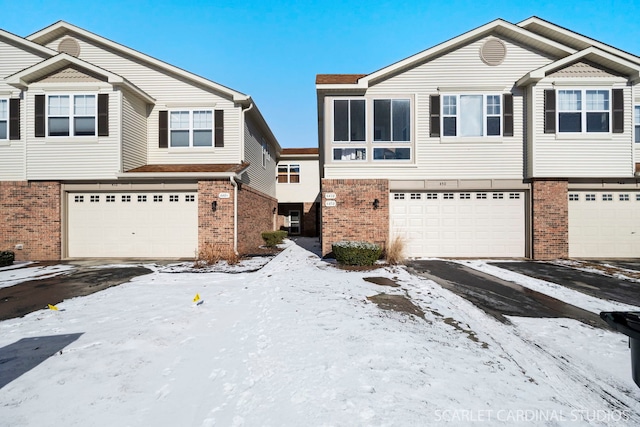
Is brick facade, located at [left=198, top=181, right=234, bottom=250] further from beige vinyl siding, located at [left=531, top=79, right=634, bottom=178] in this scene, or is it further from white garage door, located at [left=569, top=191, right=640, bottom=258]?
white garage door, located at [left=569, top=191, right=640, bottom=258]

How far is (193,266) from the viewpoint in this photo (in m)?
9.58

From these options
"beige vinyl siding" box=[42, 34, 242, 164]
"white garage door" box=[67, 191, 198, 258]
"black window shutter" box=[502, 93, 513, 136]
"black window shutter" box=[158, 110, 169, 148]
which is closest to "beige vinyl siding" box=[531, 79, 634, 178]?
"black window shutter" box=[502, 93, 513, 136]

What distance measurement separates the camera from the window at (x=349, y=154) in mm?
11203

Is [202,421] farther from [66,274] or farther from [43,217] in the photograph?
[43,217]

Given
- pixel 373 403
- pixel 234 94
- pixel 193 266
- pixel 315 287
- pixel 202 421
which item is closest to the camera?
pixel 202 421

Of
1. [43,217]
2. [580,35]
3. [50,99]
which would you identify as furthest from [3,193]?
[580,35]

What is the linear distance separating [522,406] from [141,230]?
1306 cm

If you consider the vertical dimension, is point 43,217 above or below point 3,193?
below

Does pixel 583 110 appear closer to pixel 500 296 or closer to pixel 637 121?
pixel 637 121

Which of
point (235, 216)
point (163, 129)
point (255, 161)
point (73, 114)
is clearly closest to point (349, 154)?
point (235, 216)

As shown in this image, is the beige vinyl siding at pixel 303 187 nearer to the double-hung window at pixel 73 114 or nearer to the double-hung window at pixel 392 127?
the double-hung window at pixel 392 127

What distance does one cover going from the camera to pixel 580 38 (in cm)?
1151

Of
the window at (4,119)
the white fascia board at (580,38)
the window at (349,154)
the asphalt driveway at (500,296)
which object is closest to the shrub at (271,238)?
the window at (349,154)

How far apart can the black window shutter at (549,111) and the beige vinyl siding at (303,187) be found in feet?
51.8
